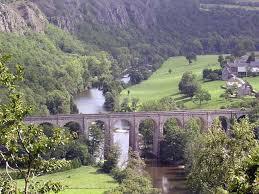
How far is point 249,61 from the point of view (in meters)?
143

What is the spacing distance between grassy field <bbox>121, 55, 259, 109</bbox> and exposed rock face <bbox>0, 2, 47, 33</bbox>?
32.4 m

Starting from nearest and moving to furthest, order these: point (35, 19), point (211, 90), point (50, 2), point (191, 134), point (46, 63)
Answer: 1. point (191, 134)
2. point (211, 90)
3. point (46, 63)
4. point (35, 19)
5. point (50, 2)

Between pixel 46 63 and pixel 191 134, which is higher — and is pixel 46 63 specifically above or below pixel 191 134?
above

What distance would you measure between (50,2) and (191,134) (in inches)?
4597

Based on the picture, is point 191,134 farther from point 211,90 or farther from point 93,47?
point 93,47

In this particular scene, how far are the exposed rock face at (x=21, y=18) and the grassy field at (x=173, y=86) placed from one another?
32.4 metres

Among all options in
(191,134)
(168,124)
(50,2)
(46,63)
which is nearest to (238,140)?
(191,134)

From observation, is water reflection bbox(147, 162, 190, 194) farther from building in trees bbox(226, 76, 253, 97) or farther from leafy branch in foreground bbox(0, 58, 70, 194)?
leafy branch in foreground bbox(0, 58, 70, 194)

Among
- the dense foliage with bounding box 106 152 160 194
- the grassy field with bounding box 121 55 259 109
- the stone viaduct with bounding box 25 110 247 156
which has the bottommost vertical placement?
the dense foliage with bounding box 106 152 160 194

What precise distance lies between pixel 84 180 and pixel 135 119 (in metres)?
18.1

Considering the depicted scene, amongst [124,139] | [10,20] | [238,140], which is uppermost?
[10,20]

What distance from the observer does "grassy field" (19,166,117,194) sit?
6619 cm

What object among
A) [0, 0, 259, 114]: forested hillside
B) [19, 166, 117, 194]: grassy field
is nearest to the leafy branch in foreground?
[19, 166, 117, 194]: grassy field

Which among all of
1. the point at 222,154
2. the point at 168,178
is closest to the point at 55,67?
the point at 168,178
